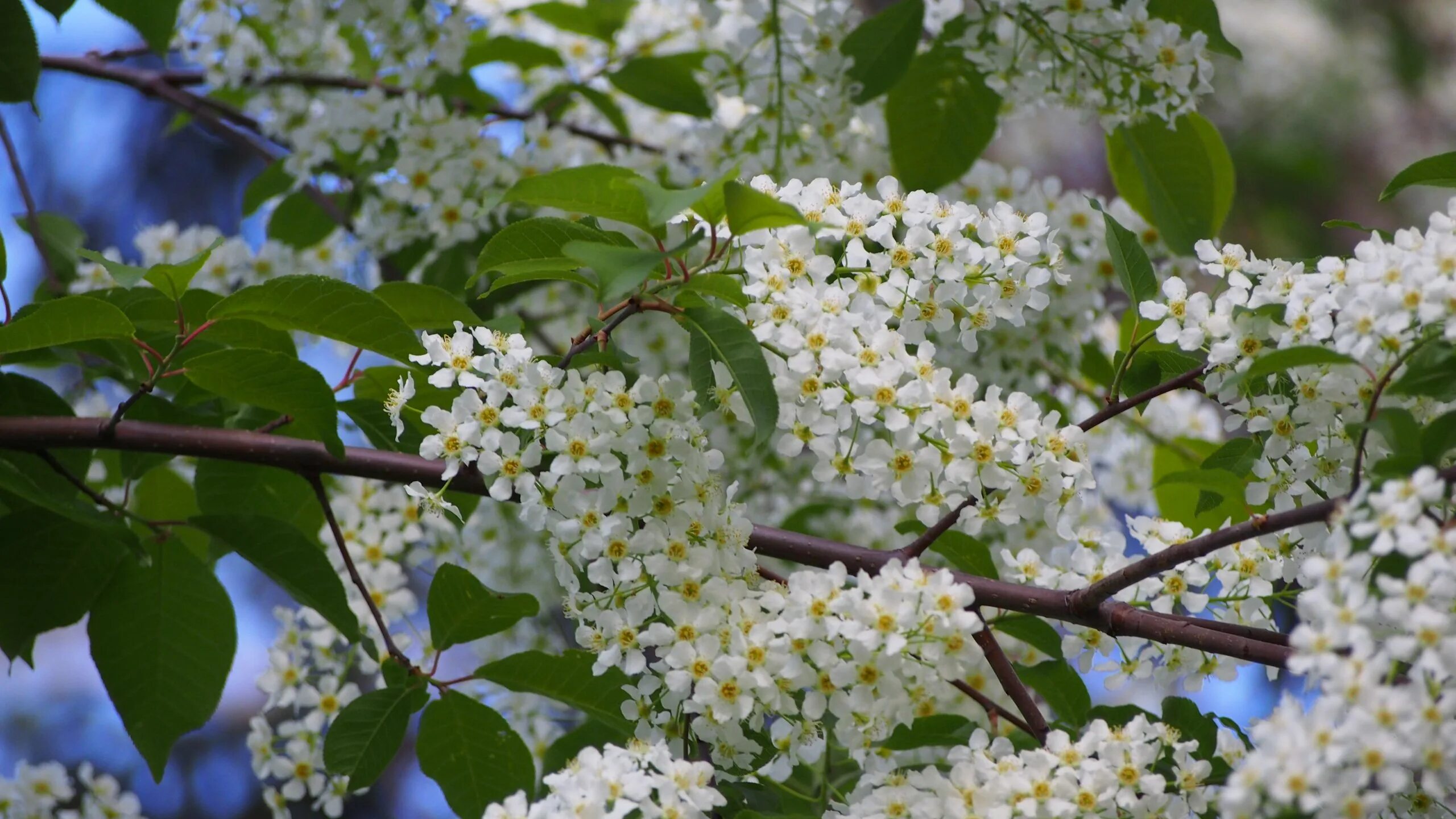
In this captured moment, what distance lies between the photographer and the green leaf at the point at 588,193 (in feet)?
3.67

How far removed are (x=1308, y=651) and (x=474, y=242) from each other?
1.81 meters

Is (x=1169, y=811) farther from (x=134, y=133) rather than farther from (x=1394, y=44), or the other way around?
(x=1394, y=44)

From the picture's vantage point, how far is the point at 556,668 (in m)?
1.34

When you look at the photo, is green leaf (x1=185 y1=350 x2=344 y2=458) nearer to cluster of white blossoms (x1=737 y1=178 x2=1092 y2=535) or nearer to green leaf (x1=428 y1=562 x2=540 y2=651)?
green leaf (x1=428 y1=562 x2=540 y2=651)

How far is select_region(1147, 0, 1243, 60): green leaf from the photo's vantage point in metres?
1.84

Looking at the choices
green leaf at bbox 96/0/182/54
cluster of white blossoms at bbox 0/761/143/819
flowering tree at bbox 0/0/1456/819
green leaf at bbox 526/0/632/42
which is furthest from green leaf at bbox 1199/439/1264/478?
green leaf at bbox 526/0/632/42

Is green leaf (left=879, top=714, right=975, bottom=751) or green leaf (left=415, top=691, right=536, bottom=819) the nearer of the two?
green leaf (left=879, top=714, right=975, bottom=751)

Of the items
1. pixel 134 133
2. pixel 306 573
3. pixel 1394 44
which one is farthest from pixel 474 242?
pixel 1394 44

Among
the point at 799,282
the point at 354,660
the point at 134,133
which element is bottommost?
the point at 354,660

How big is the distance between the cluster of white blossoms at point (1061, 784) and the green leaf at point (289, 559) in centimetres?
64

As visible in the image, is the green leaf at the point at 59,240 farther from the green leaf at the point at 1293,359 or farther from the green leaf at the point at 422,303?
the green leaf at the point at 1293,359

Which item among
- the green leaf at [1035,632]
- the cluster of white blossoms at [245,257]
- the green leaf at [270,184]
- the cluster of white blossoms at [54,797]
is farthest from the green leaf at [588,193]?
the green leaf at [270,184]

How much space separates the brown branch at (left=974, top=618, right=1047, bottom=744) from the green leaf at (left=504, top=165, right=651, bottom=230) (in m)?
0.51

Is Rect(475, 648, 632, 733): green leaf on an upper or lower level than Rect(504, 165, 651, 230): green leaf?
lower
